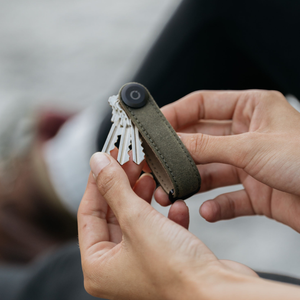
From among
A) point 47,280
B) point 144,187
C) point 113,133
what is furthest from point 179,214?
point 47,280

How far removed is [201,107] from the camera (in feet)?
2.75

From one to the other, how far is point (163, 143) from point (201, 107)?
274mm

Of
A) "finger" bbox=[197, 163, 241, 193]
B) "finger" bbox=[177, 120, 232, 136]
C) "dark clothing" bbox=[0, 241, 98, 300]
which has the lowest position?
"finger" bbox=[197, 163, 241, 193]

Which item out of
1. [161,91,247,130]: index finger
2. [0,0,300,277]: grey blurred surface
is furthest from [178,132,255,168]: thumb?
[0,0,300,277]: grey blurred surface

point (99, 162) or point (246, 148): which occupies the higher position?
point (99, 162)

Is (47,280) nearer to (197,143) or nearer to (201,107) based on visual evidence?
(197,143)

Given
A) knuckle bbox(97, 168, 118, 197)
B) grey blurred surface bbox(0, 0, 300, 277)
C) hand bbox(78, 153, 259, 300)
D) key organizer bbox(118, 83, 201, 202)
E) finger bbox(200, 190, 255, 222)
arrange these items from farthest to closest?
A: grey blurred surface bbox(0, 0, 300, 277) → finger bbox(200, 190, 255, 222) → key organizer bbox(118, 83, 201, 202) → knuckle bbox(97, 168, 118, 197) → hand bbox(78, 153, 259, 300)

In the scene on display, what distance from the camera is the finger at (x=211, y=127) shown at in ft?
2.78

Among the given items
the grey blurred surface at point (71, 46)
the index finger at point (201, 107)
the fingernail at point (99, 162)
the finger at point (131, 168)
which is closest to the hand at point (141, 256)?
the fingernail at point (99, 162)

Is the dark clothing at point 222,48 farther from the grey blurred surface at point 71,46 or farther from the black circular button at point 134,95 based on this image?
the black circular button at point 134,95

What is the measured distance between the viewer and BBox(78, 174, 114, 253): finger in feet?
1.77

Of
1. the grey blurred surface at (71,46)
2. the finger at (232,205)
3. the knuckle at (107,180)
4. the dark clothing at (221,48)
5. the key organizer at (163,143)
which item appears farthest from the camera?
the grey blurred surface at (71,46)

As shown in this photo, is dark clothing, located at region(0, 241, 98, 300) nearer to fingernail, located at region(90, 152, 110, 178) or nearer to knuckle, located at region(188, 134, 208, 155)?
fingernail, located at region(90, 152, 110, 178)

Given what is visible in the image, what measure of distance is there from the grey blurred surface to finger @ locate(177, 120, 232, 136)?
0.21 metres
